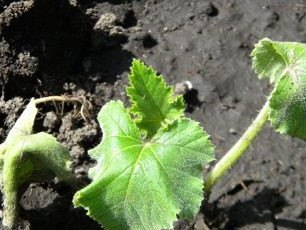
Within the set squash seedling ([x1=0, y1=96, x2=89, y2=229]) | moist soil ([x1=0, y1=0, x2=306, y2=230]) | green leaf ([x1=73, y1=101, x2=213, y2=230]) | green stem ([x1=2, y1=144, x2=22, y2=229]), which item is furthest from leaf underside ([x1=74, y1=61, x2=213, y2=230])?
moist soil ([x1=0, y1=0, x2=306, y2=230])

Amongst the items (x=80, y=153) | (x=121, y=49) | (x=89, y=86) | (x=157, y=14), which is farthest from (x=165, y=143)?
(x=157, y=14)

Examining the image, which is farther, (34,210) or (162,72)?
(162,72)

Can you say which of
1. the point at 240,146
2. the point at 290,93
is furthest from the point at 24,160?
the point at 290,93

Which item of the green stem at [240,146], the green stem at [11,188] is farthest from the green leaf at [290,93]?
the green stem at [11,188]

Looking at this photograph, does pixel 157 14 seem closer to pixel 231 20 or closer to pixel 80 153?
pixel 231 20

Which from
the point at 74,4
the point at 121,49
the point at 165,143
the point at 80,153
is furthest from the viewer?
the point at 121,49

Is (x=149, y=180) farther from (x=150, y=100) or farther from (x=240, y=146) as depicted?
(x=240, y=146)
